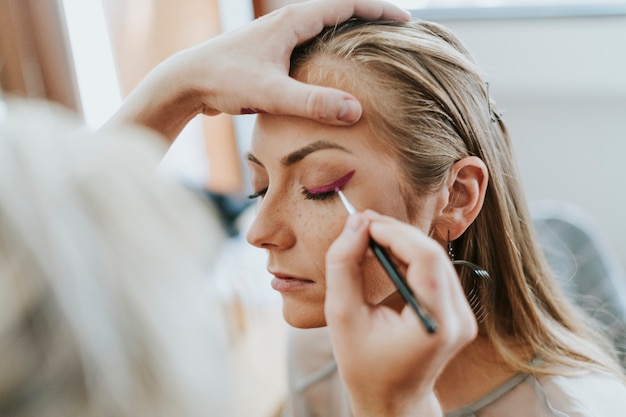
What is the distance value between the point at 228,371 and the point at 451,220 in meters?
0.49

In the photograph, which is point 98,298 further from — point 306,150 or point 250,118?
point 250,118

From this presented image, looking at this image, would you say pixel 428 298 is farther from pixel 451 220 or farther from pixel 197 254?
pixel 451 220

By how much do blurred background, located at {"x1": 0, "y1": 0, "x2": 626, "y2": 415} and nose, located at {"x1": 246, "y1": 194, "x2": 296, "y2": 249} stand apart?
589 millimetres

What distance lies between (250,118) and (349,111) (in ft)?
5.21

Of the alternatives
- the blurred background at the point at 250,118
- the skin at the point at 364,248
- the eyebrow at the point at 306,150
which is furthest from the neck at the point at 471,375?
the blurred background at the point at 250,118

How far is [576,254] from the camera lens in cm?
134

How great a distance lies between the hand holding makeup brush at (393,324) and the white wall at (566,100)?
160 cm

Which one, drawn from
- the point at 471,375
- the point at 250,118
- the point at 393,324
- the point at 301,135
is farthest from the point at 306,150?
the point at 250,118

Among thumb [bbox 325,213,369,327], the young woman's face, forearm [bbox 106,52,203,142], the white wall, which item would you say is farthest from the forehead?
the white wall

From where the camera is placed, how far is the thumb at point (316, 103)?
72 cm

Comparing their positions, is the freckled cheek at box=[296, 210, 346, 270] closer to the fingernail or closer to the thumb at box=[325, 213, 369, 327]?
the fingernail

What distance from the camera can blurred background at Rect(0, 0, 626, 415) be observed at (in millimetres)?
1398

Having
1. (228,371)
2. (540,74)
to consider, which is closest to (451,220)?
(228,371)

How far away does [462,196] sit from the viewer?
862 mm
